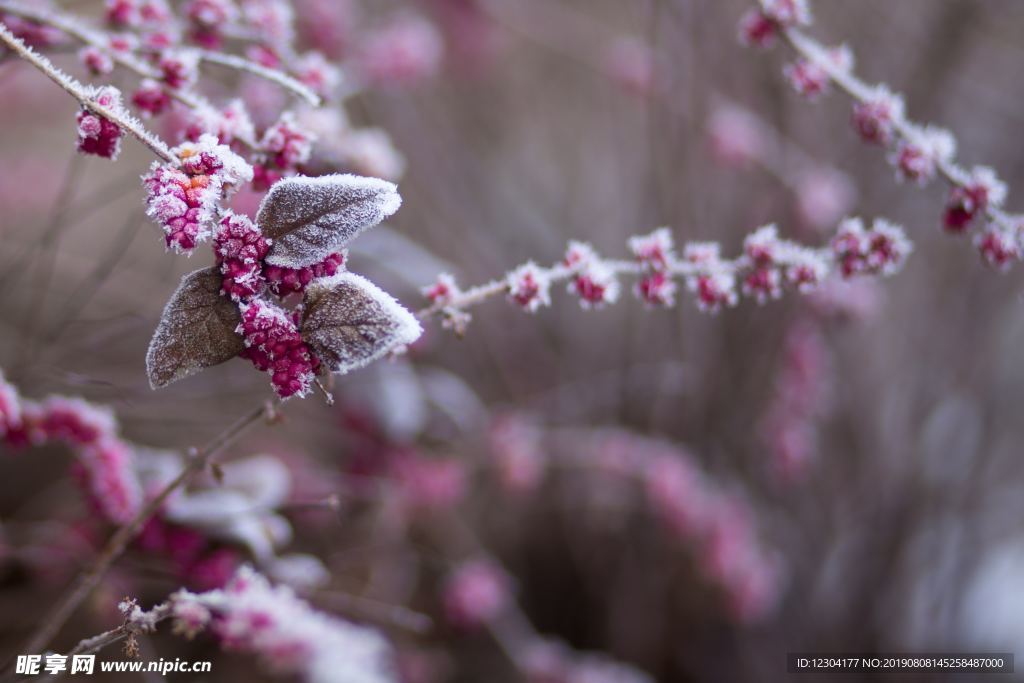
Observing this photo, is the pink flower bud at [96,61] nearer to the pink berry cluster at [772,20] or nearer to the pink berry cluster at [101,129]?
the pink berry cluster at [101,129]

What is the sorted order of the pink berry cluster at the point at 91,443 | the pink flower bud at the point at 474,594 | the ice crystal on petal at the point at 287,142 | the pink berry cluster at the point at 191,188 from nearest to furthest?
the pink berry cluster at the point at 191,188, the ice crystal on petal at the point at 287,142, the pink berry cluster at the point at 91,443, the pink flower bud at the point at 474,594

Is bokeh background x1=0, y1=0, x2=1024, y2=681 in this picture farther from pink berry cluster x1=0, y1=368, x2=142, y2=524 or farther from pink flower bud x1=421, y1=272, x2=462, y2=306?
pink flower bud x1=421, y1=272, x2=462, y2=306

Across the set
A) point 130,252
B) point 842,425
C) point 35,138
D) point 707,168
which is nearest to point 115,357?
point 130,252

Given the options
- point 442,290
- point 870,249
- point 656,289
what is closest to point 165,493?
point 442,290

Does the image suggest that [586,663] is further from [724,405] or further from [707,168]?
[707,168]

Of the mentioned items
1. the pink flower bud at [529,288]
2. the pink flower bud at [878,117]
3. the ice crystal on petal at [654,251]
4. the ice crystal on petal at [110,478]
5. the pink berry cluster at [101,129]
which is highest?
the pink flower bud at [878,117]

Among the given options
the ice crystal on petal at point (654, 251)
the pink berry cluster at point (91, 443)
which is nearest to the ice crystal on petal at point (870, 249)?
the ice crystal on petal at point (654, 251)
